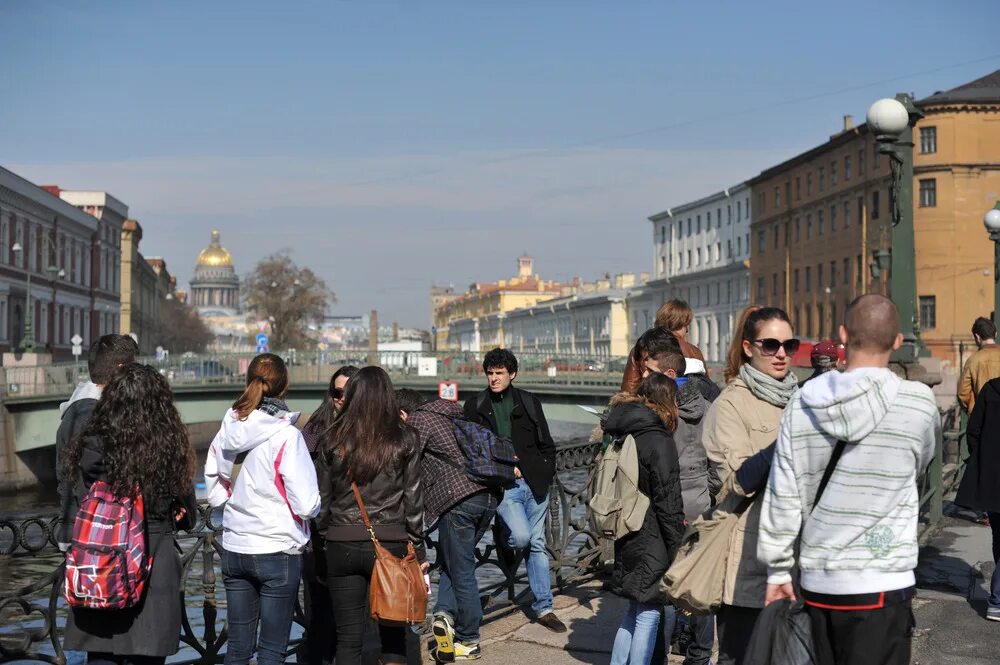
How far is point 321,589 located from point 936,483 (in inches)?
248

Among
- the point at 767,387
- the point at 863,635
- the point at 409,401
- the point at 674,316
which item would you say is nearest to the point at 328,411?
the point at 409,401

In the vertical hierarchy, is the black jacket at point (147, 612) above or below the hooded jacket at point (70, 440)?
below

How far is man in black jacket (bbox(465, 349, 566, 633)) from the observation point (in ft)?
26.8

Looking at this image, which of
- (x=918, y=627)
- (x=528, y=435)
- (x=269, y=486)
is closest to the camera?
(x=269, y=486)

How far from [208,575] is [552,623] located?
235cm

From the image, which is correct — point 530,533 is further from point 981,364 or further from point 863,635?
point 981,364

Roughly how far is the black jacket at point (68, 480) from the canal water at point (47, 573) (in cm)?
62

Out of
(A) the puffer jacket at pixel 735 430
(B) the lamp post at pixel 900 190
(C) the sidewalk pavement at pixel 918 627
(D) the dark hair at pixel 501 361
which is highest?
(B) the lamp post at pixel 900 190

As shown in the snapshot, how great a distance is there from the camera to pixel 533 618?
332 inches

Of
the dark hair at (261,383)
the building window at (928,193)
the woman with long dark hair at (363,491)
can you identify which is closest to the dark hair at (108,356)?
the dark hair at (261,383)

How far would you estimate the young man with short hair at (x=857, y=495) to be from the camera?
13.3ft

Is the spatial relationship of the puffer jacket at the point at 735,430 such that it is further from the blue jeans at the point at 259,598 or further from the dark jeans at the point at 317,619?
the dark jeans at the point at 317,619

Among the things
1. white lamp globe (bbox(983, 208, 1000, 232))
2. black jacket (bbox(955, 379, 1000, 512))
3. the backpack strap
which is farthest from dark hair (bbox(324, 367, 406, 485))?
white lamp globe (bbox(983, 208, 1000, 232))

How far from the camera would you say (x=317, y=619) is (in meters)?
6.93
